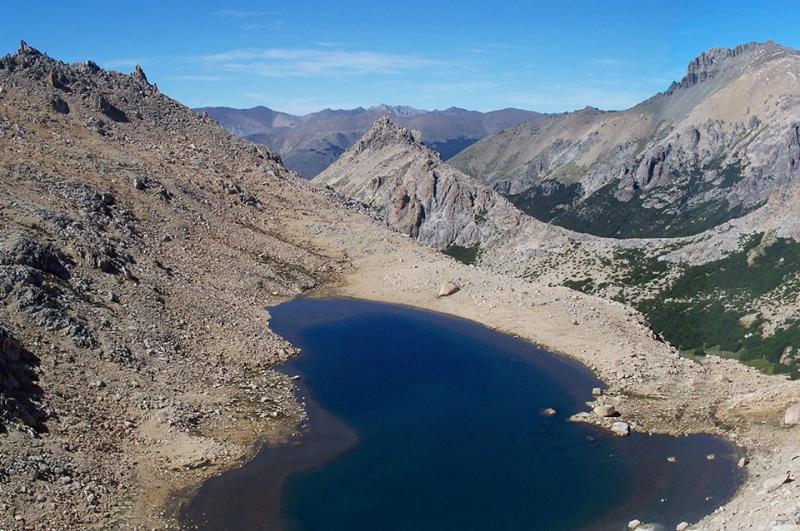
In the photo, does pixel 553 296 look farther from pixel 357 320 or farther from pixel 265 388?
pixel 265 388

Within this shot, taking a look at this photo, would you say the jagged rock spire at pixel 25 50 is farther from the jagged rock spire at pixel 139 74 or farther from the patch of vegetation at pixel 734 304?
the patch of vegetation at pixel 734 304

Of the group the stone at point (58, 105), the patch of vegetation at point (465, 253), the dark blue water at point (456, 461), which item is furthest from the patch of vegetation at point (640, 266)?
the stone at point (58, 105)

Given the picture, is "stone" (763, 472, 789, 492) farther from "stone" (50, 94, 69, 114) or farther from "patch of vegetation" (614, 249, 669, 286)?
"stone" (50, 94, 69, 114)

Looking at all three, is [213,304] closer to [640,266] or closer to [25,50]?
[25,50]

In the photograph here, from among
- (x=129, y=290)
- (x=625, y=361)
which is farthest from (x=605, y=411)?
(x=129, y=290)

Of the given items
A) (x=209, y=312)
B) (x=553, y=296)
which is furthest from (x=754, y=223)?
(x=209, y=312)

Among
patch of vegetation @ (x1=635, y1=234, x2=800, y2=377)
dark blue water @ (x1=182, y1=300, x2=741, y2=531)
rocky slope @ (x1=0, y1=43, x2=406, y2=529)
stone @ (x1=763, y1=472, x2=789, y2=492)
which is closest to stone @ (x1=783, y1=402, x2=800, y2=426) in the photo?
dark blue water @ (x1=182, y1=300, x2=741, y2=531)
